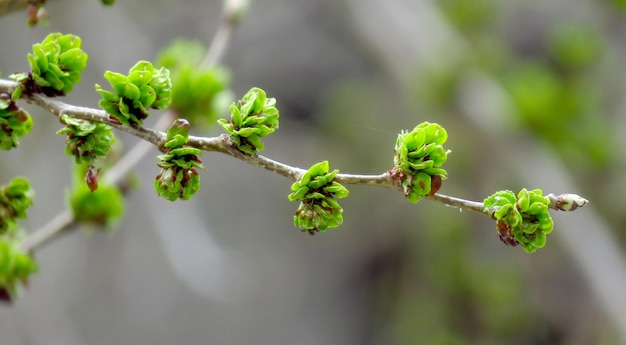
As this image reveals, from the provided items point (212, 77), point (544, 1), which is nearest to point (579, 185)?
point (544, 1)

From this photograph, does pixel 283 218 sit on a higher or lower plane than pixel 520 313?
higher

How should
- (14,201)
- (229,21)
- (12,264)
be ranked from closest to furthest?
1. (14,201)
2. (12,264)
3. (229,21)

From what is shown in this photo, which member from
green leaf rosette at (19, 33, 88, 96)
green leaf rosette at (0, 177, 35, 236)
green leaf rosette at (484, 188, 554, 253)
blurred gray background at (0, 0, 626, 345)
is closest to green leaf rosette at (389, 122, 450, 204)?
green leaf rosette at (484, 188, 554, 253)

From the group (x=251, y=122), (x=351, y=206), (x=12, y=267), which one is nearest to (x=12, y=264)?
(x=12, y=267)

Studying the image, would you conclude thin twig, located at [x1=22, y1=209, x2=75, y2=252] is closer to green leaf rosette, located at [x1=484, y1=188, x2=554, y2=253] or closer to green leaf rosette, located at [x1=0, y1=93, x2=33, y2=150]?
green leaf rosette, located at [x1=0, y1=93, x2=33, y2=150]

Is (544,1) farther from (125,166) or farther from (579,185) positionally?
(125,166)

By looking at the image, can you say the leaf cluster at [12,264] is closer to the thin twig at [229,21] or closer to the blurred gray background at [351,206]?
the thin twig at [229,21]

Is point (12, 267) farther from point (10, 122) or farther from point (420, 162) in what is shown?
point (420, 162)
